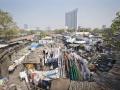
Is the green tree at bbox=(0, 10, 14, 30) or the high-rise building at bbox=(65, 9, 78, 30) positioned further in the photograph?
the high-rise building at bbox=(65, 9, 78, 30)

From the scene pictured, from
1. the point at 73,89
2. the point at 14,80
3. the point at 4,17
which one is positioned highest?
the point at 4,17

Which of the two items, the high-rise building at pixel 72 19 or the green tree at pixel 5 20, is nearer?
the green tree at pixel 5 20

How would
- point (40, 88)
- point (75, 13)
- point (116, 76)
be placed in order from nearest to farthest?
point (116, 76) → point (40, 88) → point (75, 13)

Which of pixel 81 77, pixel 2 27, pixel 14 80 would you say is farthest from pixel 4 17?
pixel 81 77

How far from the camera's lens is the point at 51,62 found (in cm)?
1714

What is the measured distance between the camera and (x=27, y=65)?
54.6 ft

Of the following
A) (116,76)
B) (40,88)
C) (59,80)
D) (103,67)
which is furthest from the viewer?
(103,67)

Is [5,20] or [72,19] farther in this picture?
[72,19]

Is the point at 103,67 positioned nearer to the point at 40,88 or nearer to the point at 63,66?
the point at 63,66

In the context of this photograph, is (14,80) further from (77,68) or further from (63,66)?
(77,68)

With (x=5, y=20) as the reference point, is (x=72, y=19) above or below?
below

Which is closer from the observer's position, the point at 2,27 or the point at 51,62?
the point at 51,62

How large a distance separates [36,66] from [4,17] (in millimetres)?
32020

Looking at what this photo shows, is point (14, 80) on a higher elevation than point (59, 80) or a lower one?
lower
